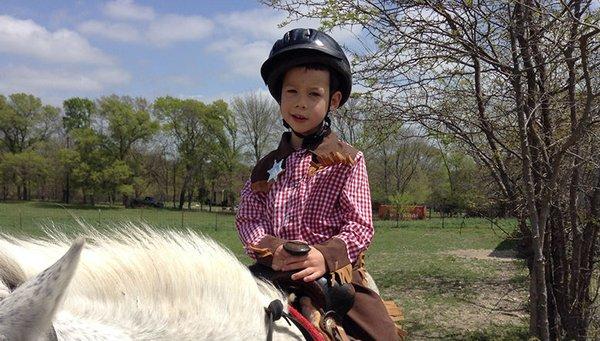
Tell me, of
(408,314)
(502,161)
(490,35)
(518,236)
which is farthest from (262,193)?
(408,314)

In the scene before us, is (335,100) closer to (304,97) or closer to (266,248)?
(304,97)

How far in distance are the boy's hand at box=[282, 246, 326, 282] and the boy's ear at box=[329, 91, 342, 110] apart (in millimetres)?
802

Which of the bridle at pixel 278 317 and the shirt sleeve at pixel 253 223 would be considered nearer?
the bridle at pixel 278 317

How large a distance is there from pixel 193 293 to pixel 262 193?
2.66ft

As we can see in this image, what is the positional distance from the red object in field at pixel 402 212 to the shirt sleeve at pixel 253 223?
40417mm

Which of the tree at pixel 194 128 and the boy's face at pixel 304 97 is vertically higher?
the tree at pixel 194 128

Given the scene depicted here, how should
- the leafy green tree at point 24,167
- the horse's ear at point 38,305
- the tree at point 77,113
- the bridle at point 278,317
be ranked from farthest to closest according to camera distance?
the tree at point 77,113 < the leafy green tree at point 24,167 < the bridle at point 278,317 < the horse's ear at point 38,305

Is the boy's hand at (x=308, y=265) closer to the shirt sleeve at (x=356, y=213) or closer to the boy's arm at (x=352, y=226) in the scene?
the boy's arm at (x=352, y=226)

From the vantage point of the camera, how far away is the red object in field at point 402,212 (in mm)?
44031

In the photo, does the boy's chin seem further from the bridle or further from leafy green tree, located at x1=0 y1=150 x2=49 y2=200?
leafy green tree, located at x1=0 y1=150 x2=49 y2=200

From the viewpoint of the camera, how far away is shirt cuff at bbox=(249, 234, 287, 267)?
2109 mm

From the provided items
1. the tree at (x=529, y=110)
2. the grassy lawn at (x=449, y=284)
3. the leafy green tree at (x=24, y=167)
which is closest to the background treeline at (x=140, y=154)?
the leafy green tree at (x=24, y=167)

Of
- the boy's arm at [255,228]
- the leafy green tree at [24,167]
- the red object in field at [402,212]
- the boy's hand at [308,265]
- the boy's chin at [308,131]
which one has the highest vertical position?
the leafy green tree at [24,167]

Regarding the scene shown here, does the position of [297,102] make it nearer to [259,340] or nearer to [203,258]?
[203,258]
